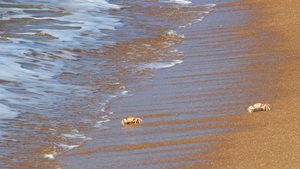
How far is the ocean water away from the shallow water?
0.02 metres

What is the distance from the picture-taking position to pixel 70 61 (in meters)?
6.91

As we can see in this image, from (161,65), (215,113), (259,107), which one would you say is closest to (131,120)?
(215,113)

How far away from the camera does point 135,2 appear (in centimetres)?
1274

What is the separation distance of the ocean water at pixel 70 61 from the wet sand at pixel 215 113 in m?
0.29

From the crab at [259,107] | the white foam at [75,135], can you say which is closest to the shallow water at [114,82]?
the white foam at [75,135]

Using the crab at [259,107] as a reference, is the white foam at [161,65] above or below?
below

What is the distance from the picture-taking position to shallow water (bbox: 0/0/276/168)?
12.6 feet

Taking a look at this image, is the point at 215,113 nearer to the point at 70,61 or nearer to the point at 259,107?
the point at 259,107

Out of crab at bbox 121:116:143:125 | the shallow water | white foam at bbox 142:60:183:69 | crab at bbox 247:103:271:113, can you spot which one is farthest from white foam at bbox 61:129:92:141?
white foam at bbox 142:60:183:69

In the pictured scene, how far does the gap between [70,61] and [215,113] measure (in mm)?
3332

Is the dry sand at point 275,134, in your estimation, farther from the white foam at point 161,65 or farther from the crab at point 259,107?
the white foam at point 161,65

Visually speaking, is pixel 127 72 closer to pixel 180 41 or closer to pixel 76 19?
pixel 180 41

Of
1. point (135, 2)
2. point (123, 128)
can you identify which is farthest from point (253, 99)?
point (135, 2)

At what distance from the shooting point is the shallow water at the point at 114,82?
3.83m
